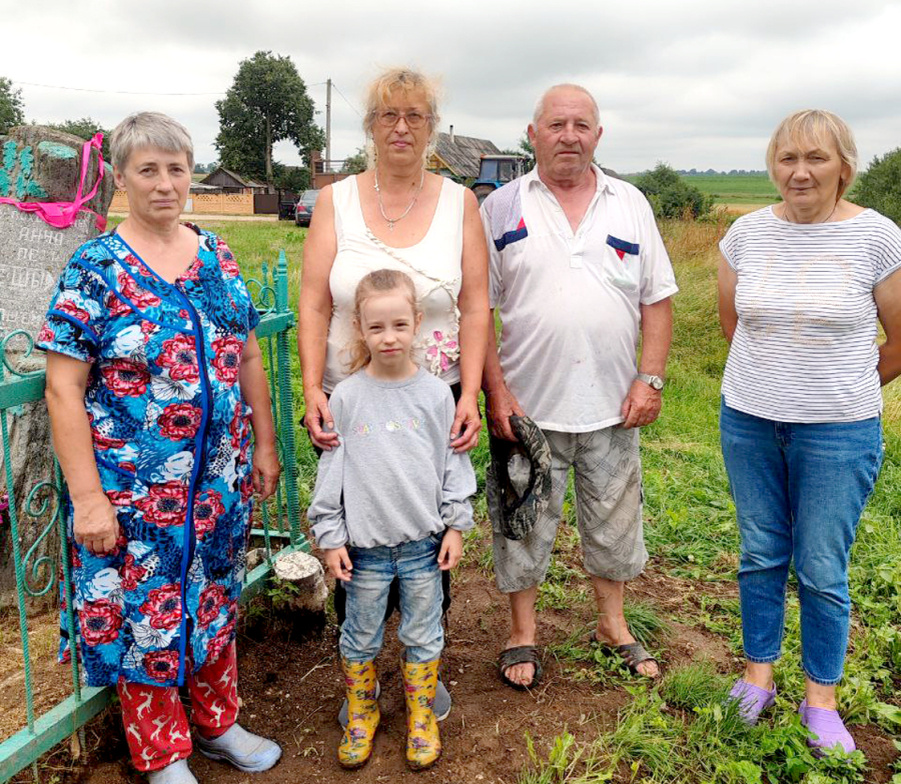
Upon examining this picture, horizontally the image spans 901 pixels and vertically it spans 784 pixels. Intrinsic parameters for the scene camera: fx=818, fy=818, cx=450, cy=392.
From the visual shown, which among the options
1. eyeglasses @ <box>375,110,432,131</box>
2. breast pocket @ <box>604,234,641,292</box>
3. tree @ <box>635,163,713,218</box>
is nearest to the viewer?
eyeglasses @ <box>375,110,432,131</box>

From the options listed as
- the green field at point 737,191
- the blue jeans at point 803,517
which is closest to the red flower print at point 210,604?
the blue jeans at point 803,517

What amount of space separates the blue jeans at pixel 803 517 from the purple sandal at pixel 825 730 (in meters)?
0.12

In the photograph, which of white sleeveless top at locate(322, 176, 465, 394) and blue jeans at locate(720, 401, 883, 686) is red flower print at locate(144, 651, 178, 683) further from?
blue jeans at locate(720, 401, 883, 686)

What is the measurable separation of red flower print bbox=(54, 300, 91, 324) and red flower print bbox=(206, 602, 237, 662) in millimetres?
976

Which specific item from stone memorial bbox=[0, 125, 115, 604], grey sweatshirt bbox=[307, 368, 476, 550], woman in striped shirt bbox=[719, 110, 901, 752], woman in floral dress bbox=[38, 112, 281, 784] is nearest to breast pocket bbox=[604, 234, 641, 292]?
woman in striped shirt bbox=[719, 110, 901, 752]

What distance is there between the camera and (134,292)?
6.85 ft

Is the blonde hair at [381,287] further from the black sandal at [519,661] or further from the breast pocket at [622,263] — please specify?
the black sandal at [519,661]

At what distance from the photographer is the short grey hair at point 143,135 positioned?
210cm

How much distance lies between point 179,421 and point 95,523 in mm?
326

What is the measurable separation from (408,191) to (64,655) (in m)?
1.71

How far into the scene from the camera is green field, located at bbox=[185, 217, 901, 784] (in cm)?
256

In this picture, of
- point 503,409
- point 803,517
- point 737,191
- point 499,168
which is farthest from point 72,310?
point 737,191

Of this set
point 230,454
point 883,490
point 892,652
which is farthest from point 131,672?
point 883,490

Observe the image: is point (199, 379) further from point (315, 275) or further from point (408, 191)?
point (408, 191)
